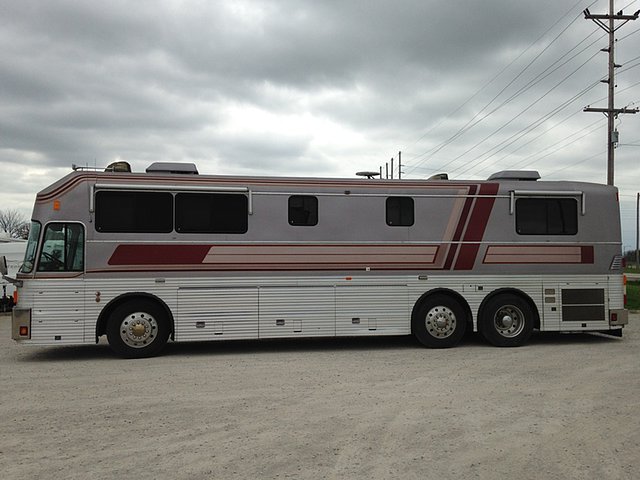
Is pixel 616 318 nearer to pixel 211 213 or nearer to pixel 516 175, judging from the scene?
pixel 516 175

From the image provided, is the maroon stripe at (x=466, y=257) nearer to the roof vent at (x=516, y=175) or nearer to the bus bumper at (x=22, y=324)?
the roof vent at (x=516, y=175)

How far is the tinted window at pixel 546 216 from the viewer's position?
1080 cm

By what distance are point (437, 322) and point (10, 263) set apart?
666 inches

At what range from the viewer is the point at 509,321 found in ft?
35.1

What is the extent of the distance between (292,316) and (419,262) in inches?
99.5

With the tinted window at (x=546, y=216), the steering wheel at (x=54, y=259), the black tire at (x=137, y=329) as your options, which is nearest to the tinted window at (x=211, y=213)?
the black tire at (x=137, y=329)

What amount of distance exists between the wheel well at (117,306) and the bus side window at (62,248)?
0.76m

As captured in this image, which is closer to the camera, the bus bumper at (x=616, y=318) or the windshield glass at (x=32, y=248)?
the windshield glass at (x=32, y=248)

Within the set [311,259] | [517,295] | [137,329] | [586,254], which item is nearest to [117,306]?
[137,329]

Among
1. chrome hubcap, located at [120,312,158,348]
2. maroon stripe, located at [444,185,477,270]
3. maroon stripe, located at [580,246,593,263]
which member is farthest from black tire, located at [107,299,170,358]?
maroon stripe, located at [580,246,593,263]

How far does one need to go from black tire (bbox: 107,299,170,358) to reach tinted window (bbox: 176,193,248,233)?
146 cm

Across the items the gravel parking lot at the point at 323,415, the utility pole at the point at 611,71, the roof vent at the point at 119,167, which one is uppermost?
the utility pole at the point at 611,71

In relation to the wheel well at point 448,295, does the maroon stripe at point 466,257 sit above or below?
above

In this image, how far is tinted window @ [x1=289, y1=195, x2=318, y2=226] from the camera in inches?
397
